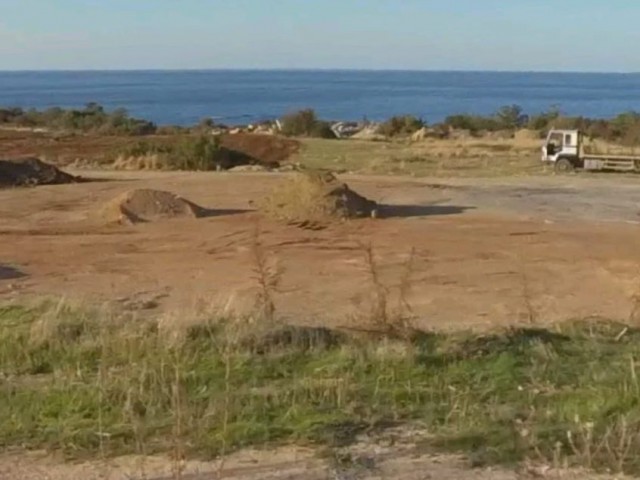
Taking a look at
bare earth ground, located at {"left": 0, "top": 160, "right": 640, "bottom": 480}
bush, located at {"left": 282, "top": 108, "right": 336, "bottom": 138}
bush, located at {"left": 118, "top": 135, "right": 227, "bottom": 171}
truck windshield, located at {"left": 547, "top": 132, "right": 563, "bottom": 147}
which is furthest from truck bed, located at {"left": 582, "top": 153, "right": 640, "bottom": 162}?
bush, located at {"left": 282, "top": 108, "right": 336, "bottom": 138}

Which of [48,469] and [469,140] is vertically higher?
[48,469]

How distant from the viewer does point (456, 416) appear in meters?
6.88

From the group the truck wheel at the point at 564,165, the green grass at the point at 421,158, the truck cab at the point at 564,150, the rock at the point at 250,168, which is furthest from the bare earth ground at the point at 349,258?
the truck cab at the point at 564,150

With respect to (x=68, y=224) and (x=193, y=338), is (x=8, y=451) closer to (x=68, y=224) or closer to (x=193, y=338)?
(x=193, y=338)

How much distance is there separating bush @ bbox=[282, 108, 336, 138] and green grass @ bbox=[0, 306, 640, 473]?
6302 centimetres

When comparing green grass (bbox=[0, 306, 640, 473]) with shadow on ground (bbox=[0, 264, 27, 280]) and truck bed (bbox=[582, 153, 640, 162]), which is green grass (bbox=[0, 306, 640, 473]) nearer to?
shadow on ground (bbox=[0, 264, 27, 280])

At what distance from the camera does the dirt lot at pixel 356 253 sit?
1788cm

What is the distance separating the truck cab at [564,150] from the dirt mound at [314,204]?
55.2 ft

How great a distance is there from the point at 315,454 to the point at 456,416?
100 centimetres

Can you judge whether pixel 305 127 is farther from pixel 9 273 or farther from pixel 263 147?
pixel 9 273

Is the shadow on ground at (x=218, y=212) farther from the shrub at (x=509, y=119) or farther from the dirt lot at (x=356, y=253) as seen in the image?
the shrub at (x=509, y=119)

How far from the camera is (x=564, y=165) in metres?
44.5

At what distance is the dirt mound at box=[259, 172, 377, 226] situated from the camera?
93.2 ft

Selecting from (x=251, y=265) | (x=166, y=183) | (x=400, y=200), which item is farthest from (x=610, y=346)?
(x=166, y=183)
